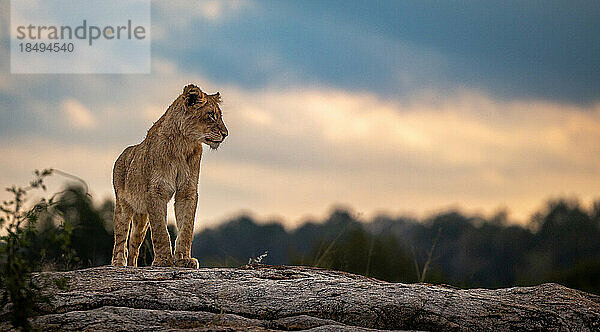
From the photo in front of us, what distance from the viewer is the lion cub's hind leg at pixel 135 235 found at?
10641mm

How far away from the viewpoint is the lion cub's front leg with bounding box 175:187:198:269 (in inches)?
374

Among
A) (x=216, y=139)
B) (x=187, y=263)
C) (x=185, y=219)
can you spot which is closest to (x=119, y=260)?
(x=185, y=219)

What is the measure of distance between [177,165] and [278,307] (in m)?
3.50

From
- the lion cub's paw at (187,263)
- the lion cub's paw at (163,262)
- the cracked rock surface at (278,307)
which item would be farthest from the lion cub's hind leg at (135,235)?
the cracked rock surface at (278,307)

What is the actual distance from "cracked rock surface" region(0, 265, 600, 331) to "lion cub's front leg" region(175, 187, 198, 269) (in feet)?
5.81

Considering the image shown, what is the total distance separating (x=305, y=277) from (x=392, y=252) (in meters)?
11.8

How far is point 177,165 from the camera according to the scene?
9.66 metres

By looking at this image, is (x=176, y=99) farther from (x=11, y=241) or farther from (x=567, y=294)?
(x=567, y=294)

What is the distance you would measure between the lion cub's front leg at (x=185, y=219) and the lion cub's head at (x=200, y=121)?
689 mm

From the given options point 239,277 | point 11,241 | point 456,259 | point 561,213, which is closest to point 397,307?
point 239,277

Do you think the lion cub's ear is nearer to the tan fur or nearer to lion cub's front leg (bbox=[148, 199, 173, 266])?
the tan fur

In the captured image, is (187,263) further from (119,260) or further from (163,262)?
(119,260)

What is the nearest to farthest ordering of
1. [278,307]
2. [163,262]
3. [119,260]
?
[278,307]
[163,262]
[119,260]

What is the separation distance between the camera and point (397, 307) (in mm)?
6688
